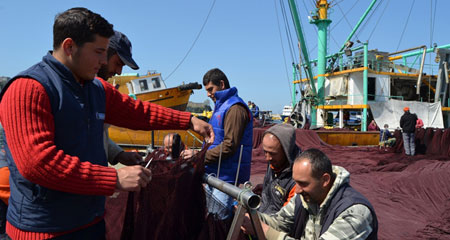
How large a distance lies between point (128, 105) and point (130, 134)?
910cm

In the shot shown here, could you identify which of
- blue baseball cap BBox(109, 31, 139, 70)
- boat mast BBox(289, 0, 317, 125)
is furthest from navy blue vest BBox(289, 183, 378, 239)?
boat mast BBox(289, 0, 317, 125)

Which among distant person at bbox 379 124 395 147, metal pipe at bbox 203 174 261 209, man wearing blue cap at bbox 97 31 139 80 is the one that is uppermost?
man wearing blue cap at bbox 97 31 139 80

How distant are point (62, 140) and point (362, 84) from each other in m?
17.6

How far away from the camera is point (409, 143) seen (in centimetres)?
1068

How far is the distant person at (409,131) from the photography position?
409 inches

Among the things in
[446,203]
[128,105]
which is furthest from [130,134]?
[128,105]

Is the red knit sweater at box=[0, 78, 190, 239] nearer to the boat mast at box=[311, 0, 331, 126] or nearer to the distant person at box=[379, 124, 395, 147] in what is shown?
the distant person at box=[379, 124, 395, 147]

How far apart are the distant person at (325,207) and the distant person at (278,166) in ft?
1.08

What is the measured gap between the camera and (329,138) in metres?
13.0

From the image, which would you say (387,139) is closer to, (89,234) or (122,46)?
(122,46)

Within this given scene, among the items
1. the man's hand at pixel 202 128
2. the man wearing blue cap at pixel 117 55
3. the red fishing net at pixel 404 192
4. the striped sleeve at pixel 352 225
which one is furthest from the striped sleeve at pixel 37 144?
the red fishing net at pixel 404 192

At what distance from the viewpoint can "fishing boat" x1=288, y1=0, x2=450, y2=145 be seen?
16547 mm

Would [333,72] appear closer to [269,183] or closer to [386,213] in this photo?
[386,213]

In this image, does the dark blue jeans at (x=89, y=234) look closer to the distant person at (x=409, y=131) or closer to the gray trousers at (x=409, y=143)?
the distant person at (x=409, y=131)
